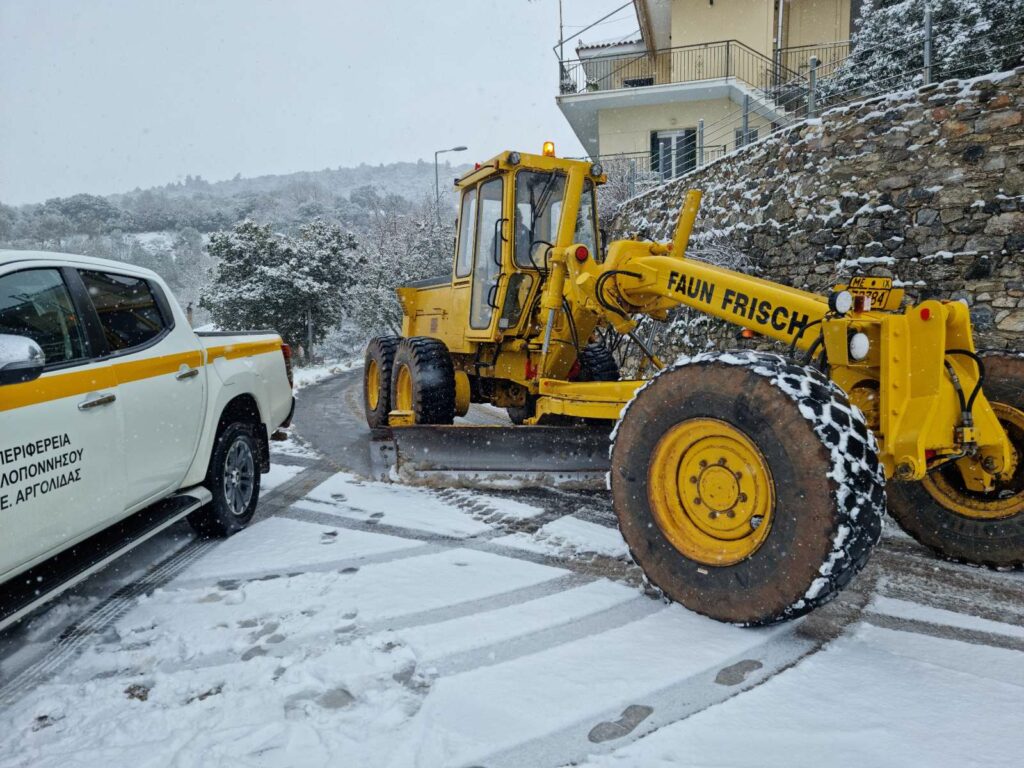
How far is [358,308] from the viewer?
2919cm

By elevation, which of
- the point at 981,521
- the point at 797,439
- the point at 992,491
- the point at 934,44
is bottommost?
the point at 981,521

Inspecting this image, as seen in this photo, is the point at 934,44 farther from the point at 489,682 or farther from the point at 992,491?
the point at 489,682

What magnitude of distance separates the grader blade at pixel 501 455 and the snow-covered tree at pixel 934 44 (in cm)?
633

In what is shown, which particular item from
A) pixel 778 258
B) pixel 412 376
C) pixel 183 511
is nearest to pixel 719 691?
pixel 183 511

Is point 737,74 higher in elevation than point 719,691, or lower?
higher

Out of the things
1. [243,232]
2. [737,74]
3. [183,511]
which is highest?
[737,74]

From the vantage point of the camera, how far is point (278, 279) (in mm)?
26219

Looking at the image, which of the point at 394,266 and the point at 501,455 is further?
the point at 394,266

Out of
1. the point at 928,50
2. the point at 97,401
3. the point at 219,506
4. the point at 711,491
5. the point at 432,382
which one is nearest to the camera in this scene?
the point at 711,491

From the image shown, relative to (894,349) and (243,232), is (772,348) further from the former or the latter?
(243,232)

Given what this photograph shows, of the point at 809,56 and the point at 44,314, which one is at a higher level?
the point at 809,56

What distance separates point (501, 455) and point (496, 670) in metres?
2.56

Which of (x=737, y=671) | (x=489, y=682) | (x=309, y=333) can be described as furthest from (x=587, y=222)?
(x=309, y=333)

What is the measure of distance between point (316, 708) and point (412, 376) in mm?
4128
